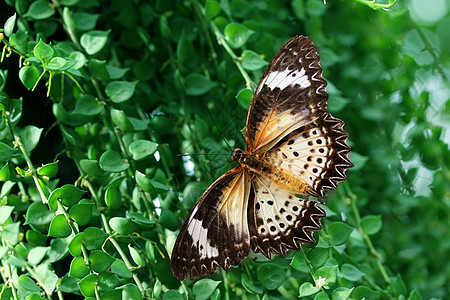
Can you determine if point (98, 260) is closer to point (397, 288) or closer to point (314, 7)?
point (397, 288)

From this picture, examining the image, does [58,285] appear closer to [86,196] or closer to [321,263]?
[86,196]

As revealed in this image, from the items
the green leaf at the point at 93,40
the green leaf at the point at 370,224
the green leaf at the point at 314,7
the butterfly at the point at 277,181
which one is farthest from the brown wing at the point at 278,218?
the green leaf at the point at 314,7

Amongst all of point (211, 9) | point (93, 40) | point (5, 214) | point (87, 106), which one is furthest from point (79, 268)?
point (211, 9)

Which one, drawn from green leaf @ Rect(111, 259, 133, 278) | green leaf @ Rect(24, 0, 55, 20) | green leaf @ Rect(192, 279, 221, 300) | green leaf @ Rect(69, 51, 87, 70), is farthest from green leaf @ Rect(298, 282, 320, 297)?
green leaf @ Rect(24, 0, 55, 20)

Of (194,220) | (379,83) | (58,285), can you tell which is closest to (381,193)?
(379,83)

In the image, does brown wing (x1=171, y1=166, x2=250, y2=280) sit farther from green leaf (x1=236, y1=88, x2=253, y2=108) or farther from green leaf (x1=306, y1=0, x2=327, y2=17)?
green leaf (x1=306, y1=0, x2=327, y2=17)

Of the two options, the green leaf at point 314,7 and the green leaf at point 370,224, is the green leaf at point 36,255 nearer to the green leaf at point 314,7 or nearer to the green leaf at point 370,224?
the green leaf at point 370,224
